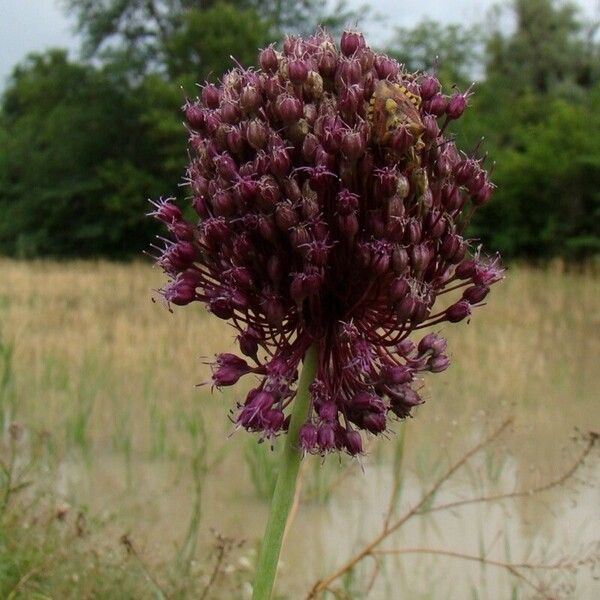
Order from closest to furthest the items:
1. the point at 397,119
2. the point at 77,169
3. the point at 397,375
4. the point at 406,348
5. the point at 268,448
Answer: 1. the point at 397,119
2. the point at 397,375
3. the point at 406,348
4. the point at 268,448
5. the point at 77,169

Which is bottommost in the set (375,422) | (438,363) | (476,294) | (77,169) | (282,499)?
(282,499)

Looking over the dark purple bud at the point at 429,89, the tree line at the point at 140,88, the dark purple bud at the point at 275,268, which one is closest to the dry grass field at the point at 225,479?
the dark purple bud at the point at 275,268

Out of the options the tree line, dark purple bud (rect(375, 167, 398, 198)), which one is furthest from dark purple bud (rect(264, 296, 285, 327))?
the tree line

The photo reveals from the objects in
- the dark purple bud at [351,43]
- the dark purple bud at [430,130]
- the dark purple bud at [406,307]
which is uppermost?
the dark purple bud at [351,43]

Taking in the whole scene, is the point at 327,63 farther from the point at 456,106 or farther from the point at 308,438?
the point at 308,438

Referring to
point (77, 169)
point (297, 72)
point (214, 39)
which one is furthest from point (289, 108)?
point (77, 169)

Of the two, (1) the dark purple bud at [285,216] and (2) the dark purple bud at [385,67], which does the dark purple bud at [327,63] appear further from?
(1) the dark purple bud at [285,216]

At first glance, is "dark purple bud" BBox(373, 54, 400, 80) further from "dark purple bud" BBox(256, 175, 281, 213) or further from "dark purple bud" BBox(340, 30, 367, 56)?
"dark purple bud" BBox(256, 175, 281, 213)
